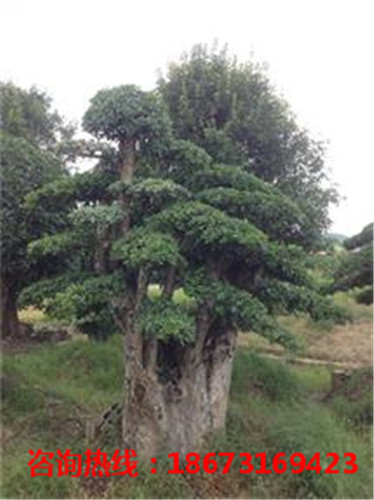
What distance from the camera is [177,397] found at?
815 cm

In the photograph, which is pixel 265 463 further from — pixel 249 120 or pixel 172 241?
pixel 249 120

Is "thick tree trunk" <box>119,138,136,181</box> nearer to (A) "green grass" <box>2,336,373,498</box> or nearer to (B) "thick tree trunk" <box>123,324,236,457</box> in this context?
(B) "thick tree trunk" <box>123,324,236,457</box>

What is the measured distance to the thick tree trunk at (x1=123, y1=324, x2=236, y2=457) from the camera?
762cm

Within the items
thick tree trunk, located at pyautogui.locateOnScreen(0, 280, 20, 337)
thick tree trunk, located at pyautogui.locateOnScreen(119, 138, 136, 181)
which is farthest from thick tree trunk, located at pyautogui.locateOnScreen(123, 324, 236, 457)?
thick tree trunk, located at pyautogui.locateOnScreen(0, 280, 20, 337)

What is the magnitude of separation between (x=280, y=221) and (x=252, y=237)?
3.15ft

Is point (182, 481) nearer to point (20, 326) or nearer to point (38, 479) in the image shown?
point (38, 479)

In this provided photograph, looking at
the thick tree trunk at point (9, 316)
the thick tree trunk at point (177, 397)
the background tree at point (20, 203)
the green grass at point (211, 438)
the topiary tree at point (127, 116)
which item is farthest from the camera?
the thick tree trunk at point (9, 316)

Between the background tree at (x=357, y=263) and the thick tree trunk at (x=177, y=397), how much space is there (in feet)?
5.46

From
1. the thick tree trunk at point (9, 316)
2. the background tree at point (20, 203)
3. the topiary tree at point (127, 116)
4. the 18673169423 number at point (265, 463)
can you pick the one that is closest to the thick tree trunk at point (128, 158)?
the topiary tree at point (127, 116)

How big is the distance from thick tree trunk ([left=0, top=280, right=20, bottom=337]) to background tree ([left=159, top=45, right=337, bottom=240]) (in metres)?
5.52

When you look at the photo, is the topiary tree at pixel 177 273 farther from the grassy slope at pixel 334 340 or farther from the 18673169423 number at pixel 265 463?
the grassy slope at pixel 334 340

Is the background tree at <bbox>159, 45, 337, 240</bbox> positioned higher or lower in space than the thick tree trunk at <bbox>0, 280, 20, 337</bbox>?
higher

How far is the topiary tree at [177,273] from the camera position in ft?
23.2

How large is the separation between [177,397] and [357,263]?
2.78m
